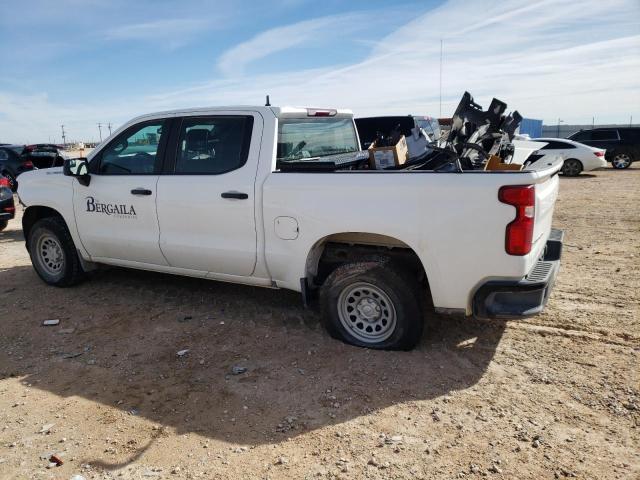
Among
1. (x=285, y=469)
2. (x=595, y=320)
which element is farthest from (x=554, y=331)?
(x=285, y=469)

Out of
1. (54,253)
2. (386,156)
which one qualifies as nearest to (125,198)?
(54,253)

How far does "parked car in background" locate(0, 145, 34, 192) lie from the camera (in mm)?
14602

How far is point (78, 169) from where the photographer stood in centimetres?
507

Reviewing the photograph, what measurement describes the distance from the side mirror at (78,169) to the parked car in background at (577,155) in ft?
50.4

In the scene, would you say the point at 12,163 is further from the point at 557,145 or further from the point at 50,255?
the point at 557,145

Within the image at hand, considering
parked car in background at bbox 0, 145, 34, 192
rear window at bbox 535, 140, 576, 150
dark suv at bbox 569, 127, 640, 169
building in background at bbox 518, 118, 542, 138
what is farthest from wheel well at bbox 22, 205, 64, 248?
building in background at bbox 518, 118, 542, 138

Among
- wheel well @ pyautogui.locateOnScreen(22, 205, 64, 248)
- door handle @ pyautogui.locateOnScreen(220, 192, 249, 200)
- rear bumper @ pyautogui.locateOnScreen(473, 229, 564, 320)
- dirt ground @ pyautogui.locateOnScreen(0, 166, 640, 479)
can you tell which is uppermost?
door handle @ pyautogui.locateOnScreen(220, 192, 249, 200)

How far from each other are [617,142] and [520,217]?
65.7 feet

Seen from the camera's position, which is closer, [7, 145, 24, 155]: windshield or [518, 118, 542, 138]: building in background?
[7, 145, 24, 155]: windshield

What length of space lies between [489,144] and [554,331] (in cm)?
176

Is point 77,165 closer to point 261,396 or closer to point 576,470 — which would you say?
point 261,396

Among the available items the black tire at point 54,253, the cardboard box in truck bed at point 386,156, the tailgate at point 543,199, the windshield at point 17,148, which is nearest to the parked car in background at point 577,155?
the tailgate at point 543,199

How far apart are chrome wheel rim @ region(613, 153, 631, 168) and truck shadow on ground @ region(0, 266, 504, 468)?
62.1 ft

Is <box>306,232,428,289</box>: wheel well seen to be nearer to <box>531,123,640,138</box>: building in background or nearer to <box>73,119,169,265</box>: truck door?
<box>73,119,169,265</box>: truck door
